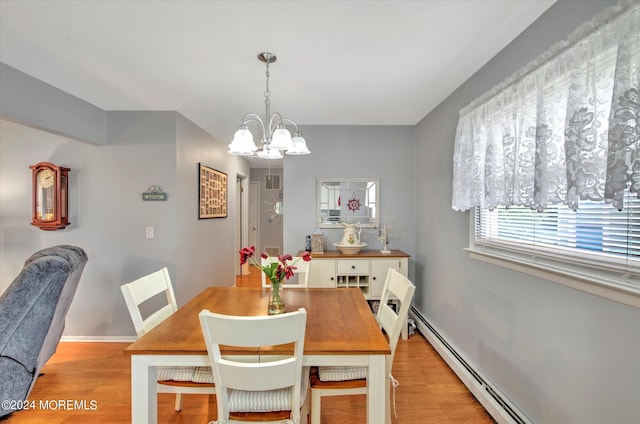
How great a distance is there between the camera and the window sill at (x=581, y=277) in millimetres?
1067

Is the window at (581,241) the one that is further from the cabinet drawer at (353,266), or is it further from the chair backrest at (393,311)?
the cabinet drawer at (353,266)

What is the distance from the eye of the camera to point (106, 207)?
298 cm

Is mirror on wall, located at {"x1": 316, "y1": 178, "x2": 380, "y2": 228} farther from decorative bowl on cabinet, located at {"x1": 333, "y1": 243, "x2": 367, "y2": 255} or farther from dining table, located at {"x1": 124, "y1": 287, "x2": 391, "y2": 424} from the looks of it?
dining table, located at {"x1": 124, "y1": 287, "x2": 391, "y2": 424}

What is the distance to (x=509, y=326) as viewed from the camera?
176 cm

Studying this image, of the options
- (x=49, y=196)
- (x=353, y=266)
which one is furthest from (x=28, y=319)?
(x=353, y=266)

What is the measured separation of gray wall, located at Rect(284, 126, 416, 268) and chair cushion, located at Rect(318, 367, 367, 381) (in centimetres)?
197

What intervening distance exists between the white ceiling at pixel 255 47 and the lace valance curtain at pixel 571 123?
0.42 meters

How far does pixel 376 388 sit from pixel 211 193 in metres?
3.24

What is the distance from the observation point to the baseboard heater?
5.60ft

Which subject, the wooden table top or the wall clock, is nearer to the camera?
the wooden table top

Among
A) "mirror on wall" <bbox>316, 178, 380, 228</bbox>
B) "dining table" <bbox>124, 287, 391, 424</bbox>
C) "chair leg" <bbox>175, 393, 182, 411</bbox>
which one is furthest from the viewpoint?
"mirror on wall" <bbox>316, 178, 380, 228</bbox>

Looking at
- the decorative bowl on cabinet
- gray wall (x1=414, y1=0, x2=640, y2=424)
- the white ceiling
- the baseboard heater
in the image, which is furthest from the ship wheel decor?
the baseboard heater

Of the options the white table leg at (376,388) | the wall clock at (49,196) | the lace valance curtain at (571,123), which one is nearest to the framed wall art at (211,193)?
the wall clock at (49,196)

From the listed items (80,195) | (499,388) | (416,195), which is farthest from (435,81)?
(80,195)
